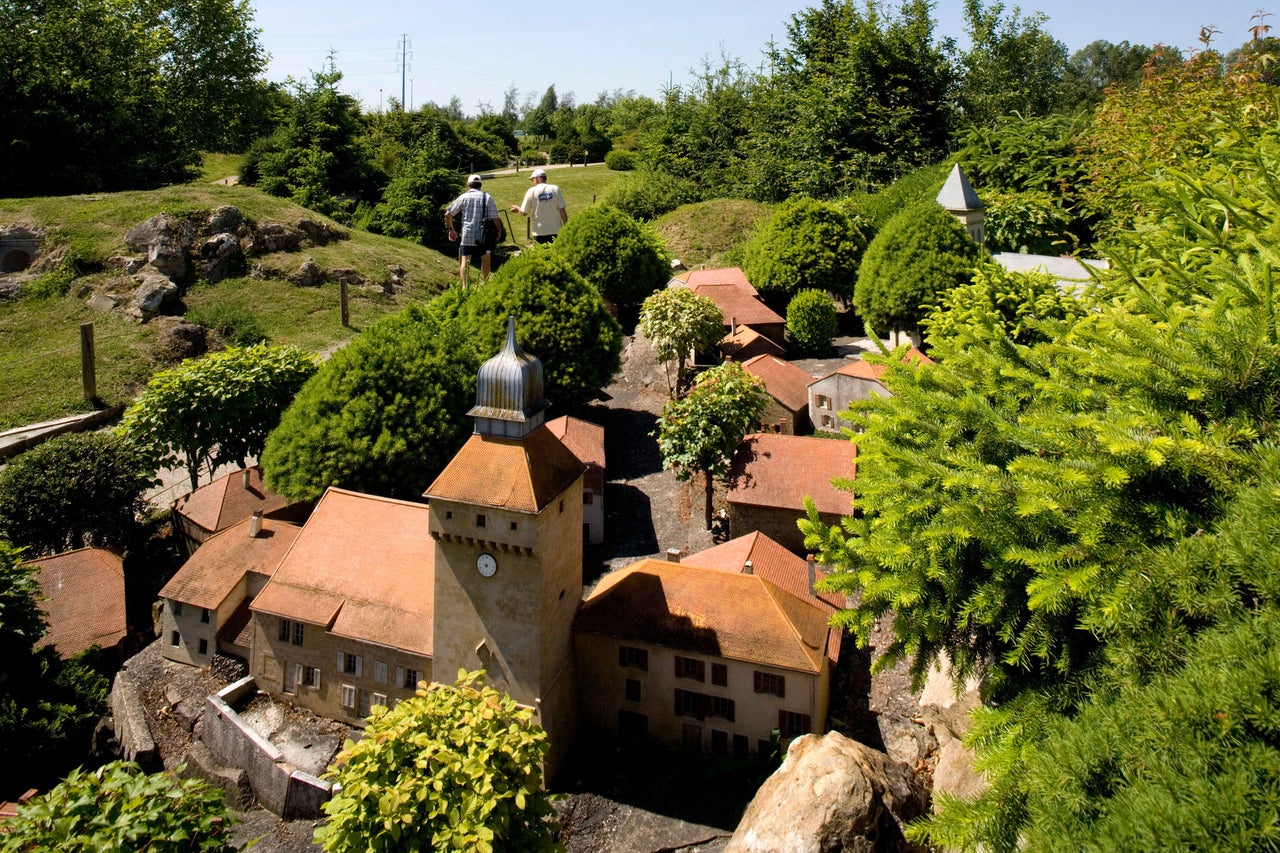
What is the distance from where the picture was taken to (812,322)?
36.5 m

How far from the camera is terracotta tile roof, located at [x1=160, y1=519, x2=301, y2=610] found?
2147 cm

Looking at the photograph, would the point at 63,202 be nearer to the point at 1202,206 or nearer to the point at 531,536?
the point at 531,536

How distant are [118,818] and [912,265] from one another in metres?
29.2

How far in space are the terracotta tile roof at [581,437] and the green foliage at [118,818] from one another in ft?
47.7

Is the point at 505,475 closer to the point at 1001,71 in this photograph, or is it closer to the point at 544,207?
the point at 544,207

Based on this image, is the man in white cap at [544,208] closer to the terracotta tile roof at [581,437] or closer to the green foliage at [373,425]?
the terracotta tile roof at [581,437]

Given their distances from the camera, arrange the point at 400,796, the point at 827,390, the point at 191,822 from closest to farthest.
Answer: the point at 191,822 < the point at 400,796 < the point at 827,390

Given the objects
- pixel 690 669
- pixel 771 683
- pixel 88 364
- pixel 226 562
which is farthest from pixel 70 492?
pixel 771 683

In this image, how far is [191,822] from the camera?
12258 millimetres

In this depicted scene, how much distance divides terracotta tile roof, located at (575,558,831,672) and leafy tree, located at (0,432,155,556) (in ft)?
52.2

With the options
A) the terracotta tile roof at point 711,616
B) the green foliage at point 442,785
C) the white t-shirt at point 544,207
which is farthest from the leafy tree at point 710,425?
the white t-shirt at point 544,207

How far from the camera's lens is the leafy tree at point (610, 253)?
36.9m

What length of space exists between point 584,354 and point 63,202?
97.1 ft

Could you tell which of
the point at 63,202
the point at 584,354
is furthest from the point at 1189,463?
the point at 63,202
